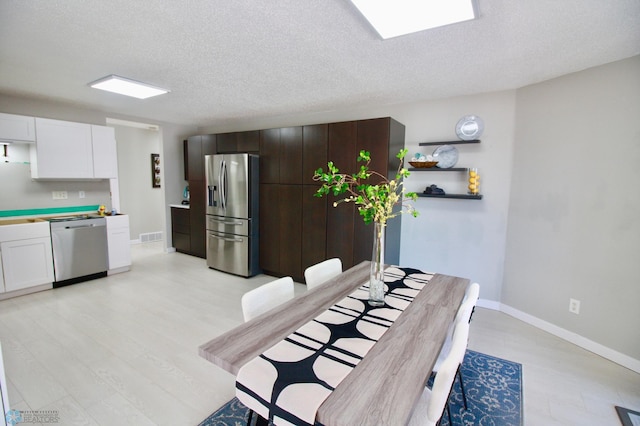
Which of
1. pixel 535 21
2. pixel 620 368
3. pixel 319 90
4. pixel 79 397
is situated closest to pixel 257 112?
pixel 319 90

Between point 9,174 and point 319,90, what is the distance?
4219mm

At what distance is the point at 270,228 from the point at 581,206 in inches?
145

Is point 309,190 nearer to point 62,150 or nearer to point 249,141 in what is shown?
point 249,141

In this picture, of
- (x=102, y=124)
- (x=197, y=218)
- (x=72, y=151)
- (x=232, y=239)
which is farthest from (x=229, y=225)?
(x=102, y=124)

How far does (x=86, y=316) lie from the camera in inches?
122

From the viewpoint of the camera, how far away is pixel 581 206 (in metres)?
2.75

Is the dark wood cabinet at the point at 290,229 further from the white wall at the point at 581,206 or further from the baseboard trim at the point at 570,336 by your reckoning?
the white wall at the point at 581,206

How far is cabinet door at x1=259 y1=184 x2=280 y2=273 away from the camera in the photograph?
442 centimetres

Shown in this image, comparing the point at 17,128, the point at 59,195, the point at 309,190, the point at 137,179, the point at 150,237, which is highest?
the point at 17,128

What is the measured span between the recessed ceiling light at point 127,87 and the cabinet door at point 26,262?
214cm

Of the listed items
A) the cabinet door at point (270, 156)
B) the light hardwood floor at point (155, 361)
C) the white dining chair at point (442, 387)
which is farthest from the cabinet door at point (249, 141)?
the white dining chair at point (442, 387)

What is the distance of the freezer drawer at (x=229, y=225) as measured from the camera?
4.44 meters

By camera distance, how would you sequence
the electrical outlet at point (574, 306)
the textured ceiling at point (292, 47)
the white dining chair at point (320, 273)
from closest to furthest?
the textured ceiling at point (292, 47)
the white dining chair at point (320, 273)
the electrical outlet at point (574, 306)

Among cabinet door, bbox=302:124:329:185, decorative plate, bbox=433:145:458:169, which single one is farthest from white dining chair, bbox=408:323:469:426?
cabinet door, bbox=302:124:329:185
